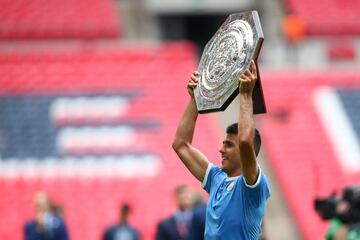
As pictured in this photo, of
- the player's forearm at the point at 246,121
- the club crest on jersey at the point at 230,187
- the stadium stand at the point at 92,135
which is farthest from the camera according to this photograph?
the stadium stand at the point at 92,135

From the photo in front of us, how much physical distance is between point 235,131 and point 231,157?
0.54 feet

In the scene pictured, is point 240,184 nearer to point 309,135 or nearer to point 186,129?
point 186,129

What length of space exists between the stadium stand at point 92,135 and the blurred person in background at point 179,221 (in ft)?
16.1

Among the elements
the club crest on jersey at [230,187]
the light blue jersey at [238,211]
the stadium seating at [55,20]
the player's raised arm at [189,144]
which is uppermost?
the stadium seating at [55,20]

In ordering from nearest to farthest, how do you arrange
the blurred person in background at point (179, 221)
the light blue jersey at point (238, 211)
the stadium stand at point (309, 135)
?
the light blue jersey at point (238, 211) → the blurred person in background at point (179, 221) → the stadium stand at point (309, 135)

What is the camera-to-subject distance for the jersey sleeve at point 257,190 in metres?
6.39

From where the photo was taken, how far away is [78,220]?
17297 millimetres

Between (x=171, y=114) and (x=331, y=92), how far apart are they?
3232 mm

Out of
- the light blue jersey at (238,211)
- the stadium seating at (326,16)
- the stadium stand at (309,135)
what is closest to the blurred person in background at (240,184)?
the light blue jersey at (238,211)

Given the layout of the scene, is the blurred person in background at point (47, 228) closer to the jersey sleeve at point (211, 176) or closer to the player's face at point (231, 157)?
the jersey sleeve at point (211, 176)

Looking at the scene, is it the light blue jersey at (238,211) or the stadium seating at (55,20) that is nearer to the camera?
the light blue jersey at (238,211)

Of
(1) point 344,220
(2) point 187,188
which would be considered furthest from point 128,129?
(1) point 344,220

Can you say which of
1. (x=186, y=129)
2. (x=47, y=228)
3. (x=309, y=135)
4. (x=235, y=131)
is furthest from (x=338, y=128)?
(x=235, y=131)

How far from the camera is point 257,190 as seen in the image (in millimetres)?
6410
